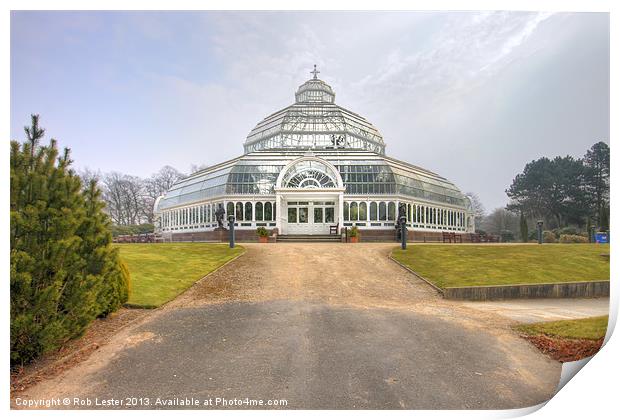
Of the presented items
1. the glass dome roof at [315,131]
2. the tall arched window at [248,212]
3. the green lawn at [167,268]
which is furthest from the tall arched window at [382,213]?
the green lawn at [167,268]

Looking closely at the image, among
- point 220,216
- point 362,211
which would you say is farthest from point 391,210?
point 220,216

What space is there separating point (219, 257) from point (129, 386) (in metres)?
10.4

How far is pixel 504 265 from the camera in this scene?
13398 mm

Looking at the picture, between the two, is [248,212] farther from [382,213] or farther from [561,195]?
[561,195]

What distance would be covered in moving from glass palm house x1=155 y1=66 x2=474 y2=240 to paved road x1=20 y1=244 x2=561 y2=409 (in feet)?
51.5

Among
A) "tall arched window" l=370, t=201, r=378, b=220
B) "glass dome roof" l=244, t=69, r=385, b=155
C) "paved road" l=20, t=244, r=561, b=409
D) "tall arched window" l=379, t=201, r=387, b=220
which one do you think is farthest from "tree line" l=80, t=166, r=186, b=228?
"paved road" l=20, t=244, r=561, b=409

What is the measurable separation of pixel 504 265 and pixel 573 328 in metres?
6.62

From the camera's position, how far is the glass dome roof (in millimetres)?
31391

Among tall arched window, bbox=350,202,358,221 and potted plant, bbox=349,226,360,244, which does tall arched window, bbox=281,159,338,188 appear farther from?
potted plant, bbox=349,226,360,244

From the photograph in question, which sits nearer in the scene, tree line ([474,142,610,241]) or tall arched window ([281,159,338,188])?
tree line ([474,142,610,241])

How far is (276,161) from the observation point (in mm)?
27625

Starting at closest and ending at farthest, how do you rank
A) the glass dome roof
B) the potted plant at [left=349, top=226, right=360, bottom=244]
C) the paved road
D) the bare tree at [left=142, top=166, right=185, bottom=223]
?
1. the paved road
2. the potted plant at [left=349, top=226, right=360, bottom=244]
3. the glass dome roof
4. the bare tree at [left=142, top=166, right=185, bottom=223]
